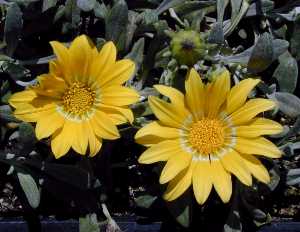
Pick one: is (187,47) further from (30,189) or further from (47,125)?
(30,189)

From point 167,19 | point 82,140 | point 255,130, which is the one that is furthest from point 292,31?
point 82,140

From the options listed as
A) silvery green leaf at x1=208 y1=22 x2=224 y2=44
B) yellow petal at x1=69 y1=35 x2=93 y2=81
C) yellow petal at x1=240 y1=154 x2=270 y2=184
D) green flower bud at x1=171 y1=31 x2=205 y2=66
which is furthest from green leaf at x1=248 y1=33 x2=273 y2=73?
yellow petal at x1=69 y1=35 x2=93 y2=81

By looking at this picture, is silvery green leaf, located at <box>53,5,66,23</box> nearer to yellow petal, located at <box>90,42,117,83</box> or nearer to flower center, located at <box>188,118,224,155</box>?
yellow petal, located at <box>90,42,117,83</box>

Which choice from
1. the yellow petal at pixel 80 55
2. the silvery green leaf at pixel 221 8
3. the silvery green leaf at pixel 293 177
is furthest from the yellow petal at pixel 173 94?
the silvery green leaf at pixel 293 177

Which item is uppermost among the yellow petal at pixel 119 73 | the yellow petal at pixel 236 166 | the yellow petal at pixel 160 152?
the yellow petal at pixel 119 73

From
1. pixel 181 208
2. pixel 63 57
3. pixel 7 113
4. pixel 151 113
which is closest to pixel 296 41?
pixel 151 113

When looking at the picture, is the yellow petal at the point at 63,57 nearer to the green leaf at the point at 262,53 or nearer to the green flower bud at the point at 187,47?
the green flower bud at the point at 187,47

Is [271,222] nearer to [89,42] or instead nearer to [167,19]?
[167,19]

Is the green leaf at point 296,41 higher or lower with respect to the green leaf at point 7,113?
higher
